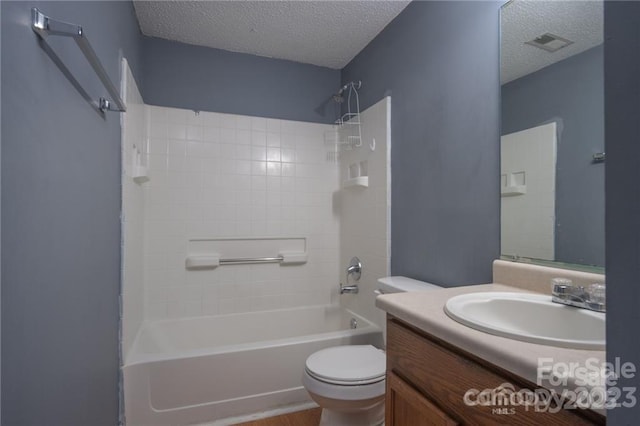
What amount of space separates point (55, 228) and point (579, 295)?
142 cm

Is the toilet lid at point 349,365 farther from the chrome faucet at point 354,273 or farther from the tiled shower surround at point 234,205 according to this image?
the tiled shower surround at point 234,205

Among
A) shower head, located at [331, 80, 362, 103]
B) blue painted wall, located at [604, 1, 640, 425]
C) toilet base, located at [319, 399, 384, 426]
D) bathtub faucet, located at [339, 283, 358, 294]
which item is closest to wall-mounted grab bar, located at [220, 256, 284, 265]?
bathtub faucet, located at [339, 283, 358, 294]

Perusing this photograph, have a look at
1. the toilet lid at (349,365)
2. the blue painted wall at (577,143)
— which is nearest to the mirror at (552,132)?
the blue painted wall at (577,143)

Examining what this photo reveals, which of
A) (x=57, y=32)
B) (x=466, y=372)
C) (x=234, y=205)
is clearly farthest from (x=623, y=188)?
(x=234, y=205)

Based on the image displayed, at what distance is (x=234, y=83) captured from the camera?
2484 millimetres

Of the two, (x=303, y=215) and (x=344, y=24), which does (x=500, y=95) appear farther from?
(x=303, y=215)

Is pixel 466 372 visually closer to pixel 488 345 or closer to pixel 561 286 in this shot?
pixel 488 345

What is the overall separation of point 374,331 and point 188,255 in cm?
143

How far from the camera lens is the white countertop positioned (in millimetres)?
549

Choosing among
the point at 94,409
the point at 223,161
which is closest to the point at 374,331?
the point at 94,409

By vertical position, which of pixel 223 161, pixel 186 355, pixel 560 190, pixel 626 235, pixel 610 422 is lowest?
pixel 186 355

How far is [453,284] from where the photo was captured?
5.05ft

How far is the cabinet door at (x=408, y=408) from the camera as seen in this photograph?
75 centimetres

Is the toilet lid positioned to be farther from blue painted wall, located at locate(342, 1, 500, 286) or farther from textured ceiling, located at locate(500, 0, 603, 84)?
textured ceiling, located at locate(500, 0, 603, 84)
